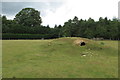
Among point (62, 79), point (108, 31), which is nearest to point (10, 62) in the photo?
point (62, 79)

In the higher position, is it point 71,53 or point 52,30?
point 52,30

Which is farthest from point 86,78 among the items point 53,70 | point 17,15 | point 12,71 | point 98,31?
point 17,15

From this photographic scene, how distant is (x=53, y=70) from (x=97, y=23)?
52.3 metres

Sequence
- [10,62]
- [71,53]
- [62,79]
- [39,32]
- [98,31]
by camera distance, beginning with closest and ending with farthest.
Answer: [62,79] → [10,62] → [71,53] → [98,31] → [39,32]

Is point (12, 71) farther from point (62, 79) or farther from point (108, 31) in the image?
point (108, 31)

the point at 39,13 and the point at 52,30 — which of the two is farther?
the point at 39,13

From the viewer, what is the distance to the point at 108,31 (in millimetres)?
61406

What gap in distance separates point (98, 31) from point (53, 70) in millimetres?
49455

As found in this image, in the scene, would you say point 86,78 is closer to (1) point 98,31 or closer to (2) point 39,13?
(1) point 98,31

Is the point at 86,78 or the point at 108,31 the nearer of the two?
the point at 86,78

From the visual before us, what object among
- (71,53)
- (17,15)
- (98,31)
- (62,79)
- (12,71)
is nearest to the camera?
(62,79)

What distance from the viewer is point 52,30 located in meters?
71.4

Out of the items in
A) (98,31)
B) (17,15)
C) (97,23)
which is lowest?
(98,31)

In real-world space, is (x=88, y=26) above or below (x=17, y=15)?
below
